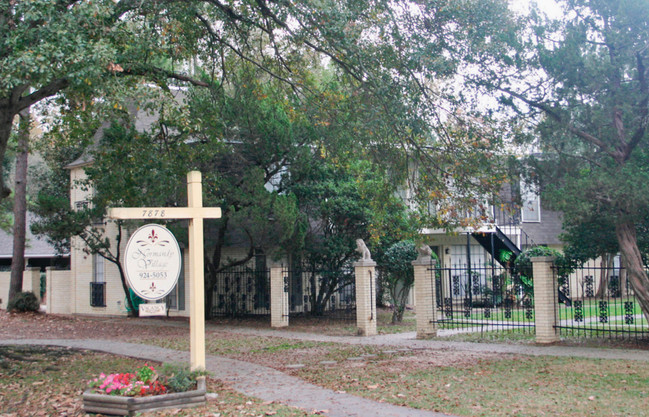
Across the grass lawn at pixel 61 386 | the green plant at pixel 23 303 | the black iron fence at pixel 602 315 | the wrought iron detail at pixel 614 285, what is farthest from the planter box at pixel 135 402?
the green plant at pixel 23 303

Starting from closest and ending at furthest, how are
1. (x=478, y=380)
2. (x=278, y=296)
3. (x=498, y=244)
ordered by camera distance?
(x=478, y=380) → (x=278, y=296) → (x=498, y=244)

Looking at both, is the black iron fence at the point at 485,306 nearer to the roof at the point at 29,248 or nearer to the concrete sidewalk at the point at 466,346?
the concrete sidewalk at the point at 466,346

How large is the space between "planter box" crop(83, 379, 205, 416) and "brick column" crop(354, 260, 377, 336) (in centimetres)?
860

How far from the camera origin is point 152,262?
8758 mm

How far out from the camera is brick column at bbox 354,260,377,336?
16688 mm

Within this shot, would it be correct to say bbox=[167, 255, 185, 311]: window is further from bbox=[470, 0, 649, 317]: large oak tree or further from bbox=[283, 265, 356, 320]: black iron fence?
bbox=[470, 0, 649, 317]: large oak tree

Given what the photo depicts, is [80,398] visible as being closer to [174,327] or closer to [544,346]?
[544,346]

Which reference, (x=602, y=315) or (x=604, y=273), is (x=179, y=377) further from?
(x=604, y=273)

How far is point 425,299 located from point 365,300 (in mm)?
1719

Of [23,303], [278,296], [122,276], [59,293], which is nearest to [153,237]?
[278,296]

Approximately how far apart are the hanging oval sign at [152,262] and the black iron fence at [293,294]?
11808 millimetres

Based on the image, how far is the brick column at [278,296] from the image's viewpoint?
19.2m

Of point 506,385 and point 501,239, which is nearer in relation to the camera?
point 506,385

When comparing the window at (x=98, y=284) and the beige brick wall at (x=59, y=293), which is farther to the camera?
the beige brick wall at (x=59, y=293)
